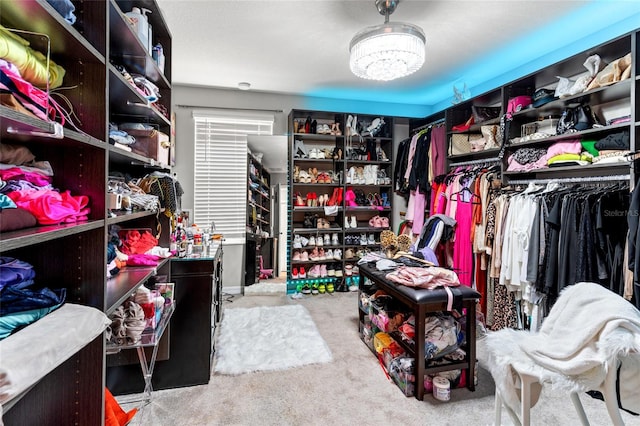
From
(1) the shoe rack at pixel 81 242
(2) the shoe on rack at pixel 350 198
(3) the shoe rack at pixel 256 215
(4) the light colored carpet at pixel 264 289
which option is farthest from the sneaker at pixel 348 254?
(1) the shoe rack at pixel 81 242

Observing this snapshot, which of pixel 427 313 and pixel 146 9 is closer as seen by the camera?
pixel 146 9

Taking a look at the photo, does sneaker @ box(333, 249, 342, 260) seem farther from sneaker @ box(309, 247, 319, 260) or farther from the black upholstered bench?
the black upholstered bench

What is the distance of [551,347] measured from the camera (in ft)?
4.56

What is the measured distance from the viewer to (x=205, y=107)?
414cm

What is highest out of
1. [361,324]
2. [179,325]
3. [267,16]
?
[267,16]

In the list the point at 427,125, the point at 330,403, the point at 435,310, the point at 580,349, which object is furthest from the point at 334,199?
the point at 580,349

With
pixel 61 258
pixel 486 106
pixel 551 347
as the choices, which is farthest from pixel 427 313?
pixel 486 106

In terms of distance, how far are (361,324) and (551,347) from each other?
1659 millimetres

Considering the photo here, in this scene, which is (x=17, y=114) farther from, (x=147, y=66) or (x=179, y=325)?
(x=179, y=325)

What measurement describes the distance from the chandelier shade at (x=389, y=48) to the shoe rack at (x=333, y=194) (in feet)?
6.50

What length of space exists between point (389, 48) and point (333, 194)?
2.50 meters

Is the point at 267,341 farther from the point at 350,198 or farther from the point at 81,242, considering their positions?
the point at 350,198

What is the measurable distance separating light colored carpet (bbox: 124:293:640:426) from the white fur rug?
0.38 ft

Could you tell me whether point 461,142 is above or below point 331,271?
above
